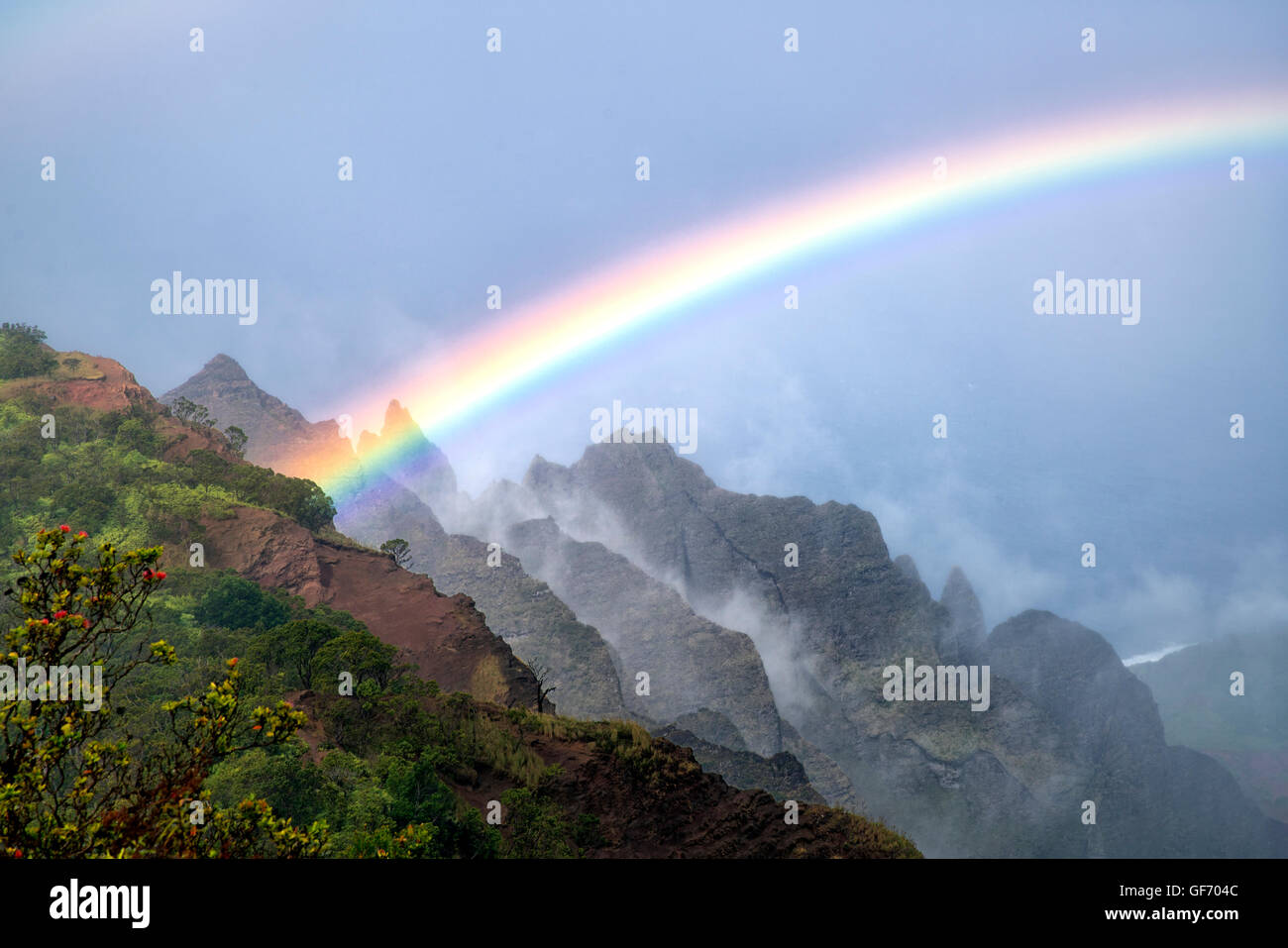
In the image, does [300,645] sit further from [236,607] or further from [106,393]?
[106,393]

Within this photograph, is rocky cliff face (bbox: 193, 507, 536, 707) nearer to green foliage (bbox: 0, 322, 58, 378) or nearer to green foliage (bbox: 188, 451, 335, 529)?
green foliage (bbox: 188, 451, 335, 529)

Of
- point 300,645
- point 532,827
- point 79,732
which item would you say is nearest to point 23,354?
point 300,645

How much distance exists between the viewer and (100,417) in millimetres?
61938

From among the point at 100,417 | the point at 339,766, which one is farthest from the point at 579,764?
the point at 100,417

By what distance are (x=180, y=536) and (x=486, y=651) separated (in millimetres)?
22016

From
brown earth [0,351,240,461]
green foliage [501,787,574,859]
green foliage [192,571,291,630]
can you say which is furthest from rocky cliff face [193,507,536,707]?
green foliage [501,787,574,859]

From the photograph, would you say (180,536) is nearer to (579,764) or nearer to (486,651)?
(486,651)

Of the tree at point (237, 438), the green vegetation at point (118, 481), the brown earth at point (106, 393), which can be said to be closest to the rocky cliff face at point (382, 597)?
the green vegetation at point (118, 481)

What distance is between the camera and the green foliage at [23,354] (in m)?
66.7
